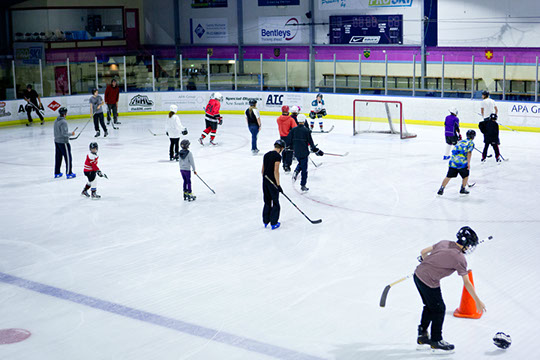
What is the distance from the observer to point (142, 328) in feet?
24.8

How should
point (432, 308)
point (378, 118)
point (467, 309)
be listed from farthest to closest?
point (378, 118) → point (467, 309) → point (432, 308)

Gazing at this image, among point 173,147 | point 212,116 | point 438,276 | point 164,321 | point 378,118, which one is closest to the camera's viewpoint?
point 438,276

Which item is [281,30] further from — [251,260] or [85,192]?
[251,260]

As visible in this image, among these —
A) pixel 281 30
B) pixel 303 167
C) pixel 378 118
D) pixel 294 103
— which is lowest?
pixel 303 167

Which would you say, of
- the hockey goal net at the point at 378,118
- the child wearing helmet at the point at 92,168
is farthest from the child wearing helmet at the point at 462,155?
the hockey goal net at the point at 378,118

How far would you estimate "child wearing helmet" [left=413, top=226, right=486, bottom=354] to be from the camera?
6.46m

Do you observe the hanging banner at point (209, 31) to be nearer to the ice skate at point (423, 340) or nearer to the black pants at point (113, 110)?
the black pants at point (113, 110)

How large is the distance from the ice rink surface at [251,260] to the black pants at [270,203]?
0.28m

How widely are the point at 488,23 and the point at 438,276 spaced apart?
21.2m

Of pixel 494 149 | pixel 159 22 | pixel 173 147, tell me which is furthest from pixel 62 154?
pixel 159 22

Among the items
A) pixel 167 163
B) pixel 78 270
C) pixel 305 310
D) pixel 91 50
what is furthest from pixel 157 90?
pixel 305 310

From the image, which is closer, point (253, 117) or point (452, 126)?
point (452, 126)

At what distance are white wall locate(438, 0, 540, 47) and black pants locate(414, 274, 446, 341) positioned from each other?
65.9 feet

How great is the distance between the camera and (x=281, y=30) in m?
32.3
